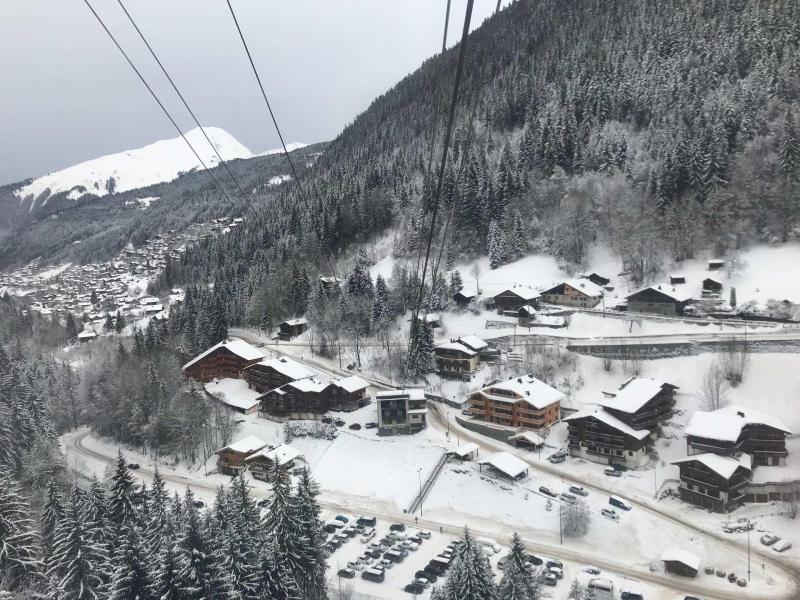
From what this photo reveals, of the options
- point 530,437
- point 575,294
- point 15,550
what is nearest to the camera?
point 15,550

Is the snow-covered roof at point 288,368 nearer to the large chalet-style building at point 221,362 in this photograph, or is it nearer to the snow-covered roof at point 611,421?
the large chalet-style building at point 221,362

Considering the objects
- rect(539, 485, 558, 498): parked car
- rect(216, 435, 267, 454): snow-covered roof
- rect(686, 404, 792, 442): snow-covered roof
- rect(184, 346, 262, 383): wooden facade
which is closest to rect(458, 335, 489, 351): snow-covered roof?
rect(539, 485, 558, 498): parked car

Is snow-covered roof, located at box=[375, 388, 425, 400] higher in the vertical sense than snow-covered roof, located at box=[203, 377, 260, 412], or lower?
higher

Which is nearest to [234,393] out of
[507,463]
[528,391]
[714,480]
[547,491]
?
[528,391]

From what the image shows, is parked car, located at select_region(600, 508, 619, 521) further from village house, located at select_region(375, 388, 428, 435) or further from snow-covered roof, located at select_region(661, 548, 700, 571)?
village house, located at select_region(375, 388, 428, 435)

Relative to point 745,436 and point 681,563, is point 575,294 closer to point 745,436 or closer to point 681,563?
point 745,436

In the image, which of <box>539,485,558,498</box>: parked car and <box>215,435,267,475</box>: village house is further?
<box>215,435,267,475</box>: village house
